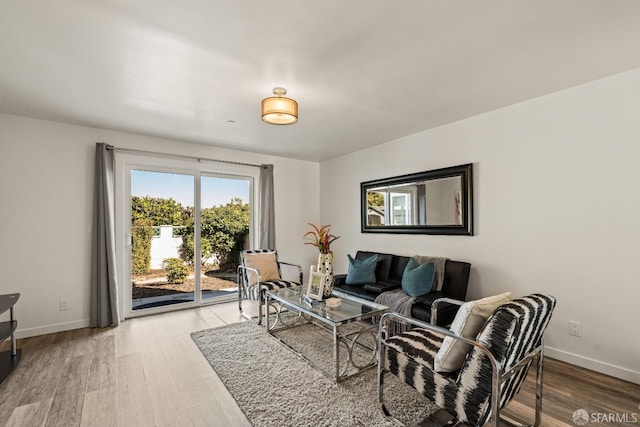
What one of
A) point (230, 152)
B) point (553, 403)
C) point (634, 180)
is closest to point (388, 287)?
point (553, 403)

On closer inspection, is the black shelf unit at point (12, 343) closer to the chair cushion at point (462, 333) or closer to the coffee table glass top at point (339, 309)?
the coffee table glass top at point (339, 309)

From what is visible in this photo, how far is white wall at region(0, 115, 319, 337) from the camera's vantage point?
3223mm

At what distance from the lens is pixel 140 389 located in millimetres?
2258

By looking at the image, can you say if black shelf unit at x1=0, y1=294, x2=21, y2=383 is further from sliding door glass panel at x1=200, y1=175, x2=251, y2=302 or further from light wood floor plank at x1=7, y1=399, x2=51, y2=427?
sliding door glass panel at x1=200, y1=175, x2=251, y2=302

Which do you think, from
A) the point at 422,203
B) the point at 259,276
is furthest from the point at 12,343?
the point at 422,203

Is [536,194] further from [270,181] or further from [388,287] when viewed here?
[270,181]

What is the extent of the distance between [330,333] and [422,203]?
1.99 meters

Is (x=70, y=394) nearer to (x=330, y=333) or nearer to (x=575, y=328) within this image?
(x=330, y=333)

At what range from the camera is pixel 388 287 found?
3564 mm

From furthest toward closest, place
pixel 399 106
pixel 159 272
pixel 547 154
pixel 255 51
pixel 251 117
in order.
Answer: pixel 159 272 → pixel 251 117 → pixel 399 106 → pixel 547 154 → pixel 255 51

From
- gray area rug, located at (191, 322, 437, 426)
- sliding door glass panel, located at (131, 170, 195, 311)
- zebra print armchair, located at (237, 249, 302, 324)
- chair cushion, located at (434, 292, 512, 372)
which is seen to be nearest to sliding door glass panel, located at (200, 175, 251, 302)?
sliding door glass panel, located at (131, 170, 195, 311)

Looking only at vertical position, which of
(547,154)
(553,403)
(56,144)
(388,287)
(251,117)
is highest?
(251,117)

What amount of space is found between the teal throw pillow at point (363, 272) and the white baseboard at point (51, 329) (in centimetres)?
332

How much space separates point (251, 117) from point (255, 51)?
51.9 inches
